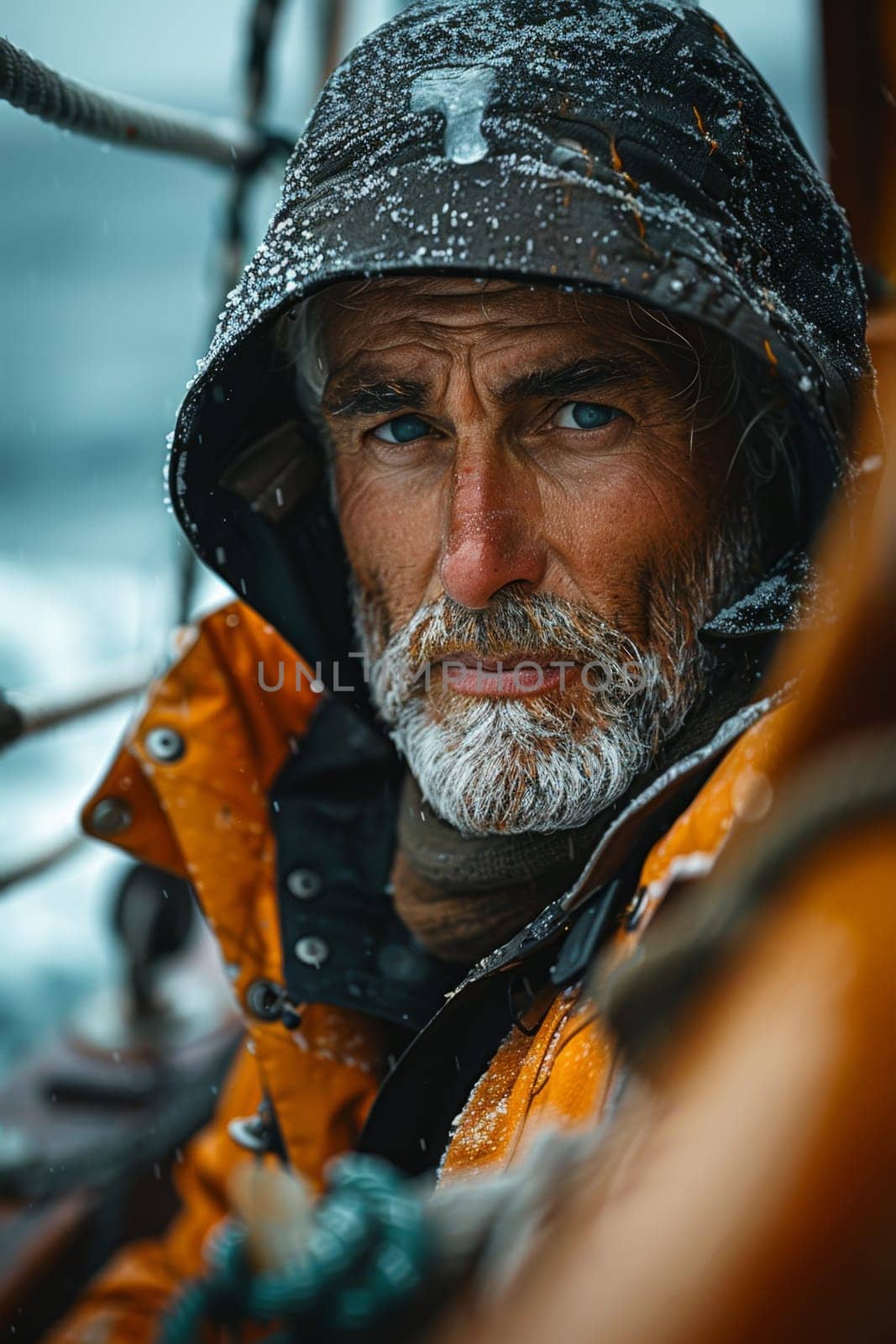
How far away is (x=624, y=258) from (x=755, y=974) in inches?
36.4

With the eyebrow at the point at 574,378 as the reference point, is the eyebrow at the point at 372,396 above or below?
below

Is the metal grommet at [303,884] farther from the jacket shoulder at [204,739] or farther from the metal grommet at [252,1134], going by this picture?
the metal grommet at [252,1134]

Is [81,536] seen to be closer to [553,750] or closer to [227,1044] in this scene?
[227,1044]

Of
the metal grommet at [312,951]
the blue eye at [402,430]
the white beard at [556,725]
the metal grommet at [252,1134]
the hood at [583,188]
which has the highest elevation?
the hood at [583,188]

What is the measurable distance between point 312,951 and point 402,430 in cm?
76

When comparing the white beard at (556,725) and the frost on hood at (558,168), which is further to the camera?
the white beard at (556,725)

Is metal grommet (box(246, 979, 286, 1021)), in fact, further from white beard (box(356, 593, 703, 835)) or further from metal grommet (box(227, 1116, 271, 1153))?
white beard (box(356, 593, 703, 835))

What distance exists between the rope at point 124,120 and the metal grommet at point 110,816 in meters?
0.99

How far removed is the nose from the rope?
27.2 inches

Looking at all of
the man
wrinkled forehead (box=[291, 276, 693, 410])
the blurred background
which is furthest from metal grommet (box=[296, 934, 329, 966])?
wrinkled forehead (box=[291, 276, 693, 410])

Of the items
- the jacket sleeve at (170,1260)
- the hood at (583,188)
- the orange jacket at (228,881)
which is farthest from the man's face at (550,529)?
the jacket sleeve at (170,1260)

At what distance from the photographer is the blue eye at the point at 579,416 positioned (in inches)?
56.5

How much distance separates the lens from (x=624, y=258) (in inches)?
46.9

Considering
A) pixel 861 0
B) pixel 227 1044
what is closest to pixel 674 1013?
pixel 861 0
